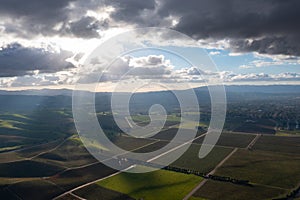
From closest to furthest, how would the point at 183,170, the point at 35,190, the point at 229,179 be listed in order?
the point at 35,190 < the point at 229,179 < the point at 183,170

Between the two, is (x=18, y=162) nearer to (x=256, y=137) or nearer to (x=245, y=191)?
(x=245, y=191)

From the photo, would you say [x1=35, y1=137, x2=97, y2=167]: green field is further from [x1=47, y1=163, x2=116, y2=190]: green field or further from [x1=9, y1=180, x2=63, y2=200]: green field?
[x1=9, y1=180, x2=63, y2=200]: green field

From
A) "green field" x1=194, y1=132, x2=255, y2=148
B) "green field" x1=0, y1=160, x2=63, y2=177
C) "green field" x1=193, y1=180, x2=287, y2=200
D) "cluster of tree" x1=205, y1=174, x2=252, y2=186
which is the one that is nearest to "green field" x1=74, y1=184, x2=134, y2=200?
"green field" x1=193, y1=180, x2=287, y2=200

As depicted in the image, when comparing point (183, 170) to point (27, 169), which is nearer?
point (183, 170)

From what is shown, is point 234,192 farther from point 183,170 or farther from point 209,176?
point 183,170

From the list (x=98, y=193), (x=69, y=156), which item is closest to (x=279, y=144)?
(x=69, y=156)

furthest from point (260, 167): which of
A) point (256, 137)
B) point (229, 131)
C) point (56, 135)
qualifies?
point (56, 135)

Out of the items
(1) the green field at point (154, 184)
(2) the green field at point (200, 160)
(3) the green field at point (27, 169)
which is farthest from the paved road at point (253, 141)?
(3) the green field at point (27, 169)
